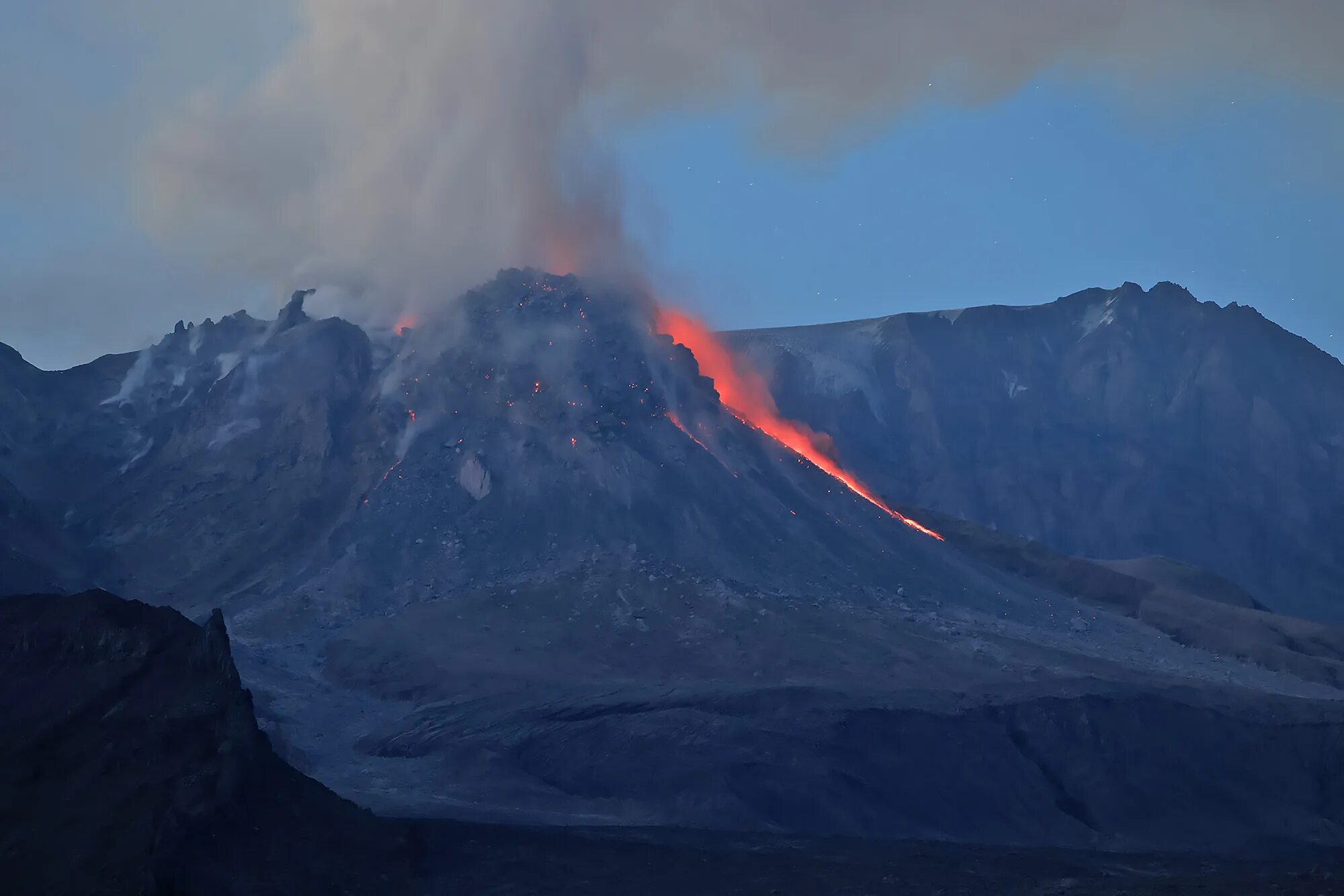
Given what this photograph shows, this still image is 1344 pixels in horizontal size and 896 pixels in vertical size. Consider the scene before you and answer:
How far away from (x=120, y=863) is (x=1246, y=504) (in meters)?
157

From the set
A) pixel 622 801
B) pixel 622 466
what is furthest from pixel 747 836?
pixel 622 466

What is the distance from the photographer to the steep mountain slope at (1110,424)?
170 m

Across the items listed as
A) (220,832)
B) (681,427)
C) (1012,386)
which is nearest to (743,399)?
(681,427)

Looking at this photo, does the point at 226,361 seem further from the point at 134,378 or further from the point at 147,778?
the point at 147,778

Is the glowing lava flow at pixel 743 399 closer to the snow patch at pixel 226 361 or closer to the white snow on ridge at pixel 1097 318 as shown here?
the snow patch at pixel 226 361

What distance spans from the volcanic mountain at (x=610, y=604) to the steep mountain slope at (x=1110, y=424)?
38.5 m

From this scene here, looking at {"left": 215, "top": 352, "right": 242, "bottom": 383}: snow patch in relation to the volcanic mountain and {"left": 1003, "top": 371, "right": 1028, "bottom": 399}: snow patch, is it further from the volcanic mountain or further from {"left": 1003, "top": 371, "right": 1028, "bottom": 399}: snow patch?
{"left": 1003, "top": 371, "right": 1028, "bottom": 399}: snow patch

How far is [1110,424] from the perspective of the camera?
18588 cm

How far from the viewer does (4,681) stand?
46.5 meters

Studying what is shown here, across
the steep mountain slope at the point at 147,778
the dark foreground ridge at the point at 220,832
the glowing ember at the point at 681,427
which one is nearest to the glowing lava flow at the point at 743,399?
the glowing ember at the point at 681,427

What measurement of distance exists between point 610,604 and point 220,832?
1812 inches

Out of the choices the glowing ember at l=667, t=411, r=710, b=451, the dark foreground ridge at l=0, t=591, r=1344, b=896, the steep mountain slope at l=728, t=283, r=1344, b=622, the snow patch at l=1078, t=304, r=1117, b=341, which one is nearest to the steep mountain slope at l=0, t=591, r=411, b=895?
the dark foreground ridge at l=0, t=591, r=1344, b=896

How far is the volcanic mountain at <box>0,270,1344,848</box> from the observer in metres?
71.3

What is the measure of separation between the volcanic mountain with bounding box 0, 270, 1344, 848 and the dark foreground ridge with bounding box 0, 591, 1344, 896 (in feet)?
27.0
